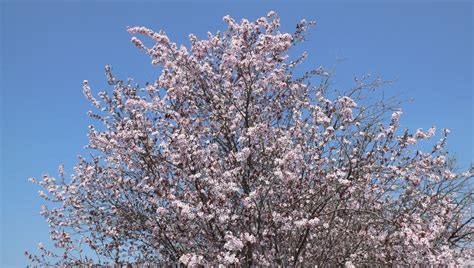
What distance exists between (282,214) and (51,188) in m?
5.46

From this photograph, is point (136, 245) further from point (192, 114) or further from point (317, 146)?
point (317, 146)

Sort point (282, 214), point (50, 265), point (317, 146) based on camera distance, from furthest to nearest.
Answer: point (50, 265) < point (317, 146) < point (282, 214)

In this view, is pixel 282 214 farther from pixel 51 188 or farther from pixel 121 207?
pixel 51 188

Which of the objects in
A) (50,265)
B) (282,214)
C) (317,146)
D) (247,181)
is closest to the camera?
→ (282,214)

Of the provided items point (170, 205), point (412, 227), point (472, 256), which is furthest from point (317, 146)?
point (472, 256)

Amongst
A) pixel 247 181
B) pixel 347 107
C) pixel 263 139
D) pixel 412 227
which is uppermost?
pixel 347 107

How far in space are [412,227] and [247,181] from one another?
2.60 m

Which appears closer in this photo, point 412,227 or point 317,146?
point 412,227

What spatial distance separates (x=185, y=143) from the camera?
8164 millimetres

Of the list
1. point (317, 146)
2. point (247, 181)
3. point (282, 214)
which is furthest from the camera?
point (317, 146)

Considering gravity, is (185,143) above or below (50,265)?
above

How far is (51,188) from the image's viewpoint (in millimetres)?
10992

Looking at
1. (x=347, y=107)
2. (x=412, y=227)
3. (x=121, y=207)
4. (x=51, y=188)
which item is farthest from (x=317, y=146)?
(x=51, y=188)

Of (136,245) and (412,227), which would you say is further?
(136,245)
